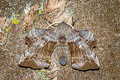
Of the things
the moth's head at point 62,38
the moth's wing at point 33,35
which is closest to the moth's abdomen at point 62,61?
the moth's head at point 62,38

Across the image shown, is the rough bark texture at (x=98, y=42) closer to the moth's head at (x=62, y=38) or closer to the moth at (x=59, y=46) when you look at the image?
the moth at (x=59, y=46)

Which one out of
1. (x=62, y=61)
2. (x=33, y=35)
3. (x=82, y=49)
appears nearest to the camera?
(x=62, y=61)

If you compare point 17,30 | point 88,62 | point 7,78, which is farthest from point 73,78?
point 17,30

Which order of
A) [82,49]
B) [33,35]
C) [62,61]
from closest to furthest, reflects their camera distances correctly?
[62,61], [33,35], [82,49]

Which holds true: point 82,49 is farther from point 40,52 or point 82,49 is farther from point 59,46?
point 40,52

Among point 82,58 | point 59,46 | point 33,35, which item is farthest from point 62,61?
point 33,35

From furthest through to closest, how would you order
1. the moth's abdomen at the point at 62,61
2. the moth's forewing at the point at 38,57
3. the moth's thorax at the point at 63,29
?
the moth's thorax at the point at 63,29 → the moth's forewing at the point at 38,57 → the moth's abdomen at the point at 62,61
